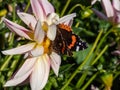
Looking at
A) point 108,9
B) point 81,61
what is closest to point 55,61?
point 108,9

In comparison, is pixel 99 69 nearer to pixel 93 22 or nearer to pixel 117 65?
pixel 117 65

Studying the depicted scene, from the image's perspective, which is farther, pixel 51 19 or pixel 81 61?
pixel 81 61

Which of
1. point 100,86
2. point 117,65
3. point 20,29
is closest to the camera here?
point 20,29

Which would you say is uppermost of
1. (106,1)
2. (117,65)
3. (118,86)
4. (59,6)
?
(106,1)

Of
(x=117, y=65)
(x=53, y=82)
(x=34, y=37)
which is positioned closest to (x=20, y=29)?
(x=34, y=37)

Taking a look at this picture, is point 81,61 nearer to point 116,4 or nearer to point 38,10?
point 116,4

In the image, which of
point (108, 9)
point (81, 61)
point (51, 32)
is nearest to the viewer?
point (51, 32)
